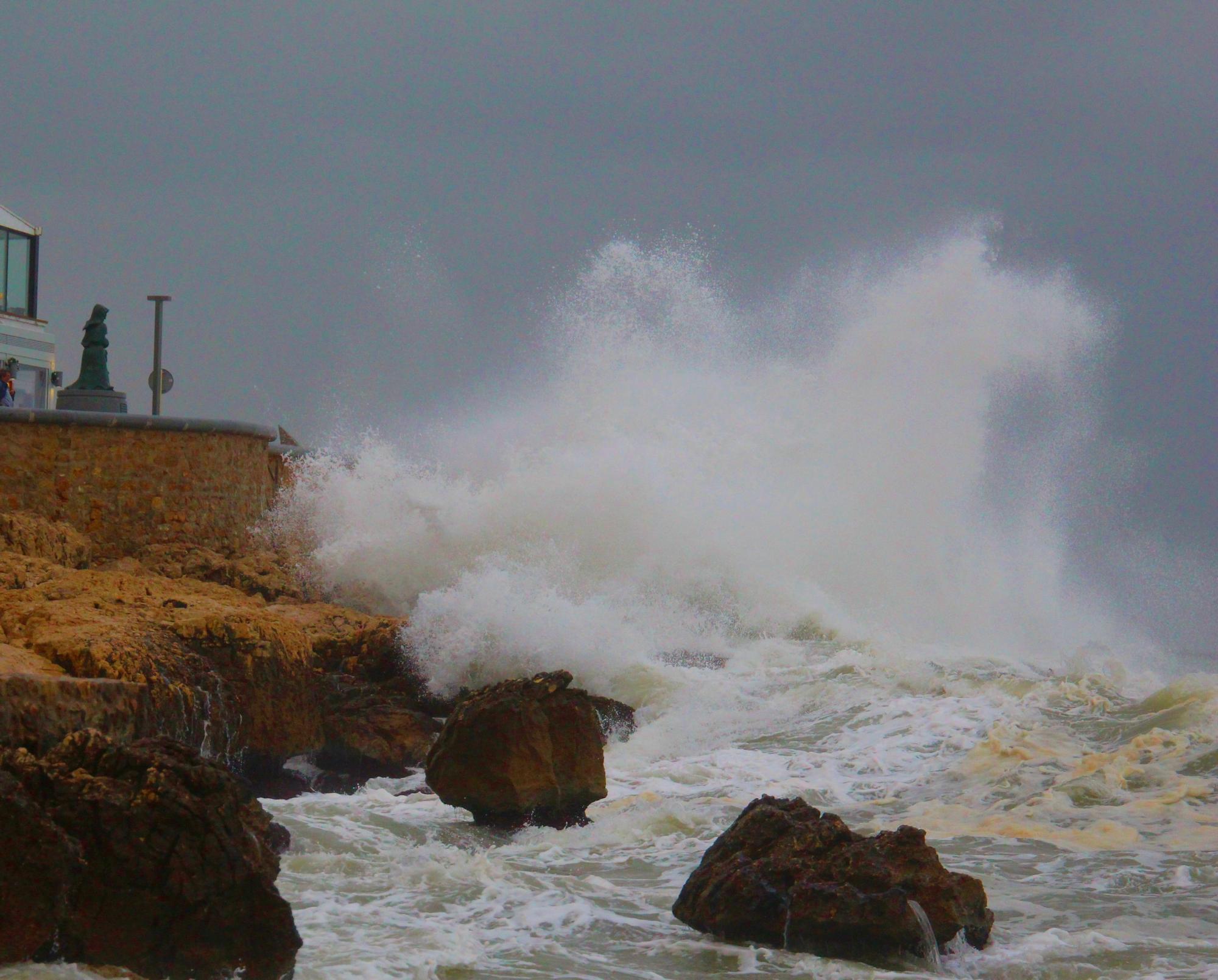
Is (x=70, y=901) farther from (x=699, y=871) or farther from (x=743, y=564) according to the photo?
(x=743, y=564)

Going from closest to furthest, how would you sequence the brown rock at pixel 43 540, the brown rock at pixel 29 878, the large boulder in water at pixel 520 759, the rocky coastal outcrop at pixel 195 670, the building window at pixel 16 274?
the brown rock at pixel 29 878 < the rocky coastal outcrop at pixel 195 670 < the large boulder in water at pixel 520 759 < the brown rock at pixel 43 540 < the building window at pixel 16 274

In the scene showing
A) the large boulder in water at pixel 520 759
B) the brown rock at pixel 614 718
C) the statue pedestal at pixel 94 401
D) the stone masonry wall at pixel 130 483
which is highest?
the statue pedestal at pixel 94 401

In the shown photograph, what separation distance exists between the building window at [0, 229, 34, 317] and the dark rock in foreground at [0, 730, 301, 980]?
596 inches

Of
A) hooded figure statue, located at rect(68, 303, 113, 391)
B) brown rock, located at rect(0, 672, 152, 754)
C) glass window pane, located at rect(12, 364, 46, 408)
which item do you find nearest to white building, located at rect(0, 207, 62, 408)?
glass window pane, located at rect(12, 364, 46, 408)

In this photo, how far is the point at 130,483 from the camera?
12305mm

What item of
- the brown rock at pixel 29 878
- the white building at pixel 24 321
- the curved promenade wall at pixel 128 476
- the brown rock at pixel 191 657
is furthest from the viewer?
the white building at pixel 24 321

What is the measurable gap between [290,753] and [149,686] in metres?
1.19

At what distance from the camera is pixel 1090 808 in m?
7.77

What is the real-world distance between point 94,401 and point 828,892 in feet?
35.7

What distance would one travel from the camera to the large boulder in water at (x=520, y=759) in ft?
24.1

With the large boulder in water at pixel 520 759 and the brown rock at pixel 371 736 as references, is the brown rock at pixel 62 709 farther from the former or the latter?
the brown rock at pixel 371 736

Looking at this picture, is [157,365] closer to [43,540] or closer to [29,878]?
[43,540]

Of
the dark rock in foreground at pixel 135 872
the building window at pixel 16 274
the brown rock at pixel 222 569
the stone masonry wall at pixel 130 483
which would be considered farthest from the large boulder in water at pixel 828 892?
the building window at pixel 16 274

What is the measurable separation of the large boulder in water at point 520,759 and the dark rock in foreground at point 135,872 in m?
2.68
